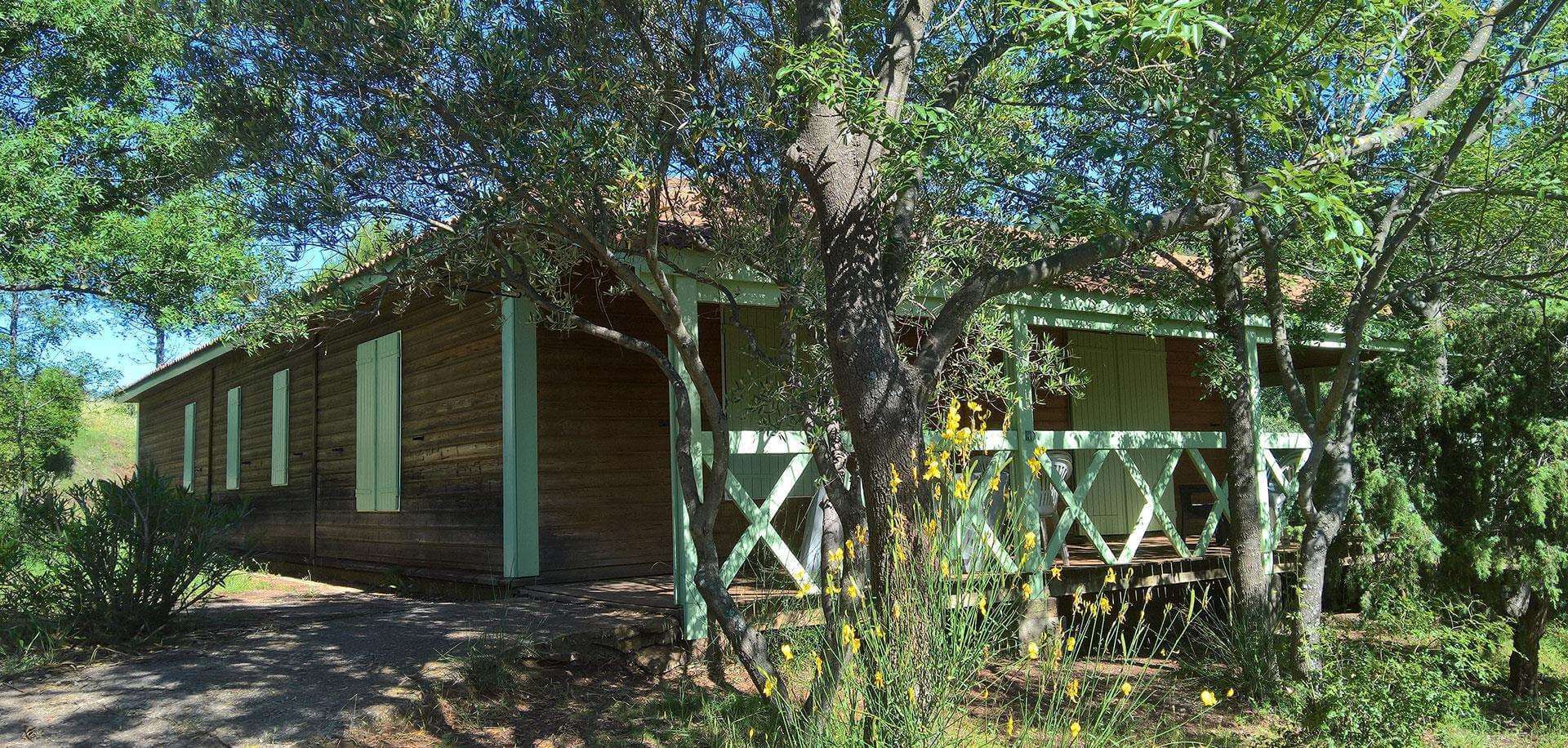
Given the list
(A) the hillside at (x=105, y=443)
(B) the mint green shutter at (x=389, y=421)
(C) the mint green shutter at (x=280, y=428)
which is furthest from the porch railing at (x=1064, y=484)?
(A) the hillside at (x=105, y=443)

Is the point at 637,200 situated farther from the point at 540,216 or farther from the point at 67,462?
the point at 67,462

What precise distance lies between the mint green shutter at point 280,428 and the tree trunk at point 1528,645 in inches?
464

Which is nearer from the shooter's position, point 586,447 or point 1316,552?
point 1316,552

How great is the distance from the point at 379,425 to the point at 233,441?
5324 mm

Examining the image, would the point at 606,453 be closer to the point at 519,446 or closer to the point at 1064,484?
the point at 519,446

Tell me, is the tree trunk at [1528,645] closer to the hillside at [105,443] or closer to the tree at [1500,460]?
the tree at [1500,460]

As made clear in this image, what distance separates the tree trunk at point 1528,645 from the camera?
7.01 metres

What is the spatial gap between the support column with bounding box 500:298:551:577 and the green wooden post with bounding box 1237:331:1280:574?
201 inches

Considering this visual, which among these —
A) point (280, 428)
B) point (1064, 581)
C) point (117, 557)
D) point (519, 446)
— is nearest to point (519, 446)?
point (519, 446)

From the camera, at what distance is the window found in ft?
32.7

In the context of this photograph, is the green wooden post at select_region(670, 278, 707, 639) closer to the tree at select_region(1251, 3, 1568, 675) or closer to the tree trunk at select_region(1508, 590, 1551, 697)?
the tree at select_region(1251, 3, 1568, 675)

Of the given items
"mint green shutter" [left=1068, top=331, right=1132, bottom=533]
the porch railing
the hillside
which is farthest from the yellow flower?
the hillside

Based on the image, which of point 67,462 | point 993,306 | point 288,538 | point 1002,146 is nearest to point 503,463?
point 993,306

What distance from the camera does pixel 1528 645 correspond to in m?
7.22
